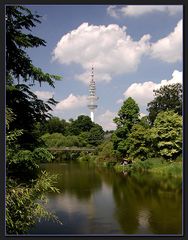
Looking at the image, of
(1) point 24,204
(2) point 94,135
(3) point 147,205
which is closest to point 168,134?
(3) point 147,205

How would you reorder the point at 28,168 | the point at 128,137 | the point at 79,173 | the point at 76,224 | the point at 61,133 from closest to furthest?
the point at 28,168 → the point at 76,224 → the point at 61,133 → the point at 79,173 → the point at 128,137

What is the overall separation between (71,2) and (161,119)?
7435mm

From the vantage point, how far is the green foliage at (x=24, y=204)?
3.73 m

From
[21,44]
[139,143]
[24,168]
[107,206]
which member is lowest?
[107,206]

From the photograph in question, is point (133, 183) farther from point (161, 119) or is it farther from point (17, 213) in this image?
point (17, 213)

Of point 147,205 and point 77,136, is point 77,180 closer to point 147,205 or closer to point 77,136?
point 77,136

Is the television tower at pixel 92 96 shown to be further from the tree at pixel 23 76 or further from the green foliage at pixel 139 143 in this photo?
the green foliage at pixel 139 143

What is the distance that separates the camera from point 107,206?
590 cm

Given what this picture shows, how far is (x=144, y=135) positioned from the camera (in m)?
10.4

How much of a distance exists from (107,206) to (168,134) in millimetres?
4484

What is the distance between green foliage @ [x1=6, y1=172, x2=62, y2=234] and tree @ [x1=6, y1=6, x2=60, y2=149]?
504 millimetres

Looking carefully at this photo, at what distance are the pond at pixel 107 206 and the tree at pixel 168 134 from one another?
1.29m

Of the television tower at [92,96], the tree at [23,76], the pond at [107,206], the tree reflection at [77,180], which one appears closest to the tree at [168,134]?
the pond at [107,206]

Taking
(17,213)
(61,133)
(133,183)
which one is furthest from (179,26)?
(133,183)
